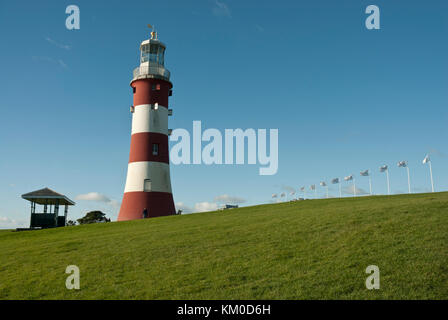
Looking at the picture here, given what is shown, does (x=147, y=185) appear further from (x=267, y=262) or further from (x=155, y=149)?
(x=267, y=262)

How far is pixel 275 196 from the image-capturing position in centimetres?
4675

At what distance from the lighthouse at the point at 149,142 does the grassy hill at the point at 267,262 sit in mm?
19878

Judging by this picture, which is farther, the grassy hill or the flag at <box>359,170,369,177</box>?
the flag at <box>359,170,369,177</box>

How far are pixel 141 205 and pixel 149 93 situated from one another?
1315 cm

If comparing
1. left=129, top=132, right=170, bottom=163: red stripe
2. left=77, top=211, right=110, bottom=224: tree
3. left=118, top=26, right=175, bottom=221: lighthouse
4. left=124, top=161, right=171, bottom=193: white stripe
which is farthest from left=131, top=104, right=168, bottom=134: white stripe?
left=77, top=211, right=110, bottom=224: tree

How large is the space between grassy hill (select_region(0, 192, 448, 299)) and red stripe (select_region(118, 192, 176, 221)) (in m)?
19.3

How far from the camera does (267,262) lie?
1248 centimetres

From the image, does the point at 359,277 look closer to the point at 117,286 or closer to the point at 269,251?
the point at 269,251

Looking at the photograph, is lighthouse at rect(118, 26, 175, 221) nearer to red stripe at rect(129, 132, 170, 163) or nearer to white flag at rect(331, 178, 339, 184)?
red stripe at rect(129, 132, 170, 163)

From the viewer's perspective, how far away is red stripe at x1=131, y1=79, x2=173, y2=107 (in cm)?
4203

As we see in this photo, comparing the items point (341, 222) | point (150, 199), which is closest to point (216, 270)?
point (341, 222)

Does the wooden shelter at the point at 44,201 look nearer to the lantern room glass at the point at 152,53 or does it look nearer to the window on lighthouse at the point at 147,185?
Result: the window on lighthouse at the point at 147,185

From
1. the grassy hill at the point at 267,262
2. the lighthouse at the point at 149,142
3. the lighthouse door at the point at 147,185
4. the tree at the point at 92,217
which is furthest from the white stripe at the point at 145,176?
the tree at the point at 92,217
